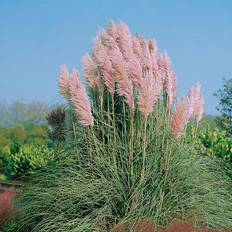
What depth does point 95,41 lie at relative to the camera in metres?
6.92

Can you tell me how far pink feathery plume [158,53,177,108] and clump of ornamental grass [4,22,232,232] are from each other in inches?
0.4

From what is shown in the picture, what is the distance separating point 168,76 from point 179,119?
605mm

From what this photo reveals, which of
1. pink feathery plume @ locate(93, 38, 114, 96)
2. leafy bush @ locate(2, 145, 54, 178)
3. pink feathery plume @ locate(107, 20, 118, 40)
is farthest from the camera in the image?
leafy bush @ locate(2, 145, 54, 178)

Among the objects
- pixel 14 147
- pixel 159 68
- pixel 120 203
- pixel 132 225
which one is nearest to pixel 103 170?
pixel 120 203

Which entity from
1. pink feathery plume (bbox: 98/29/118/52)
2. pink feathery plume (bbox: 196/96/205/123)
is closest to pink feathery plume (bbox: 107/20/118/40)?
pink feathery plume (bbox: 98/29/118/52)

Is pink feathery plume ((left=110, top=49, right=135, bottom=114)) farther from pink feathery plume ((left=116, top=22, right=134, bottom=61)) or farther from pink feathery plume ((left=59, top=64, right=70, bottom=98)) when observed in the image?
pink feathery plume ((left=59, top=64, right=70, bottom=98))

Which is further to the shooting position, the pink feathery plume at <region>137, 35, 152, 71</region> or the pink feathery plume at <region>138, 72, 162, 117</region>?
the pink feathery plume at <region>137, 35, 152, 71</region>

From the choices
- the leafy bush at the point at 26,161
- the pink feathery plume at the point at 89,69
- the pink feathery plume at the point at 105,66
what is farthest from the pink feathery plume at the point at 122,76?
the leafy bush at the point at 26,161

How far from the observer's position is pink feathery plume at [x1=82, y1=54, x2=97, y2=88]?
658 cm

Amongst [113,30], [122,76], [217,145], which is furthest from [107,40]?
[217,145]

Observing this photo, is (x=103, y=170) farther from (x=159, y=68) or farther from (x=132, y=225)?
(x=159, y=68)

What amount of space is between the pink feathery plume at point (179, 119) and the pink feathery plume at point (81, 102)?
82cm

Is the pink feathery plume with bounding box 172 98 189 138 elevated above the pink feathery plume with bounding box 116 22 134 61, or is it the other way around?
the pink feathery plume with bounding box 116 22 134 61

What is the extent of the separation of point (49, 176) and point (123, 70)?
138 centimetres
